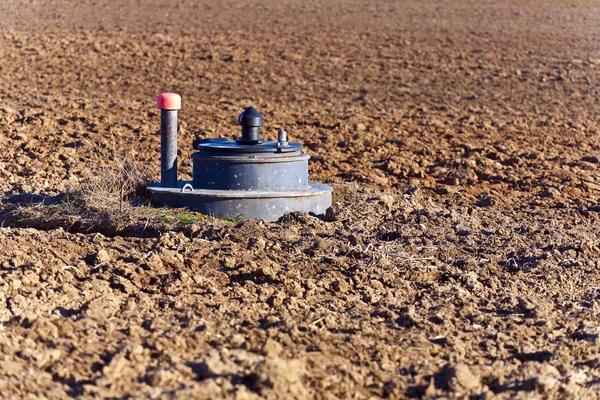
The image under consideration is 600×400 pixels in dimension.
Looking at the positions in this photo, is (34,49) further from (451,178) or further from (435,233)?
(435,233)

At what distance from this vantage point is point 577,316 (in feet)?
19.6

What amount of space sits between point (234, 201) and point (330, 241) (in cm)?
104

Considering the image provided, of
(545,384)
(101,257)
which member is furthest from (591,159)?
(545,384)

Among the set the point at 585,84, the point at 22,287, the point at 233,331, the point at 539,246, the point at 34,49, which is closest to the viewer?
the point at 233,331

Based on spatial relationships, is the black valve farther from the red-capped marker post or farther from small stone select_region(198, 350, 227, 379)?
small stone select_region(198, 350, 227, 379)

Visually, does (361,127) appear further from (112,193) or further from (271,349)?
(271,349)

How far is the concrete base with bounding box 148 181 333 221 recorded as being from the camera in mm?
7777

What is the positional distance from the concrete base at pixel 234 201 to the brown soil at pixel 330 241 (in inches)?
9.4

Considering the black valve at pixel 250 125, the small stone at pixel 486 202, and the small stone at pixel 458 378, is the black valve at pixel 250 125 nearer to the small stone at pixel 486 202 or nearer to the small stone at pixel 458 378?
the small stone at pixel 486 202

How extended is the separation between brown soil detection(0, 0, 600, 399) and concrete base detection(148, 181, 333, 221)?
0.24m

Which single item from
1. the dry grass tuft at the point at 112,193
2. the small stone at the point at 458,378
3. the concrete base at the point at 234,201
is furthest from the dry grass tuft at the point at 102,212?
the small stone at the point at 458,378

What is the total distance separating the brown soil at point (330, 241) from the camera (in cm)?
480

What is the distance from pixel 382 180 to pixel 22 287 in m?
5.14

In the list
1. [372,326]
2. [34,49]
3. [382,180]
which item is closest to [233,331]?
[372,326]
